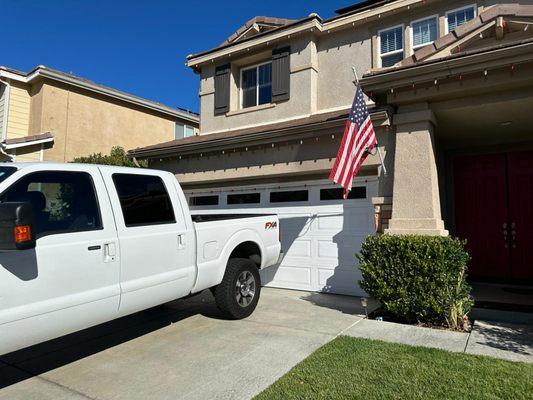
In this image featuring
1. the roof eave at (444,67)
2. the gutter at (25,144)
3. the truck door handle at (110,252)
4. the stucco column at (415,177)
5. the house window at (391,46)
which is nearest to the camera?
the truck door handle at (110,252)

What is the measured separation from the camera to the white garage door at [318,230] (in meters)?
7.86

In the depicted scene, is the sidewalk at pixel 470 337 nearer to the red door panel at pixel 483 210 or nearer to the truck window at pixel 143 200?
the truck window at pixel 143 200

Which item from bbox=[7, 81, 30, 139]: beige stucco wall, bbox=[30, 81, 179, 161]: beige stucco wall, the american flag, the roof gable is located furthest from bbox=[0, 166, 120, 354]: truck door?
bbox=[7, 81, 30, 139]: beige stucco wall

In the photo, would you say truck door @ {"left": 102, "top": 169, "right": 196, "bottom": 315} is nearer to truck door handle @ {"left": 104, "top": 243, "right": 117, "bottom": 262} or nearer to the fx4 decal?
truck door handle @ {"left": 104, "top": 243, "right": 117, "bottom": 262}

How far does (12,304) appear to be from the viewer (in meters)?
3.33

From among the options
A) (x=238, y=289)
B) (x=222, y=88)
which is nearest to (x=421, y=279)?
(x=238, y=289)

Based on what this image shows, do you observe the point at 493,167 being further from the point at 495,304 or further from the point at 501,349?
the point at 501,349

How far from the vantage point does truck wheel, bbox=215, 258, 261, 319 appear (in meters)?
5.82

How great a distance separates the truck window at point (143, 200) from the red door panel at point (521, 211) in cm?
741

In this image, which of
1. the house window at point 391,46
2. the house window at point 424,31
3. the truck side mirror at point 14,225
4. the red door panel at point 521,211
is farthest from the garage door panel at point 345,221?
the truck side mirror at point 14,225

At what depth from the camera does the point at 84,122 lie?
53.7 ft

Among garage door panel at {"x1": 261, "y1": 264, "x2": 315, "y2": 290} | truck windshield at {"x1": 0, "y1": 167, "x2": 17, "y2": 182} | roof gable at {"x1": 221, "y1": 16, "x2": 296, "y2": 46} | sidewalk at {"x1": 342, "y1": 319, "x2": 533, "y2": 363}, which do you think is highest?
roof gable at {"x1": 221, "y1": 16, "x2": 296, "y2": 46}

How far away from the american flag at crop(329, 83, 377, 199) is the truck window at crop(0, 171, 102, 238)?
358 cm

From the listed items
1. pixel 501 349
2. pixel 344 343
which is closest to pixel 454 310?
pixel 501 349
